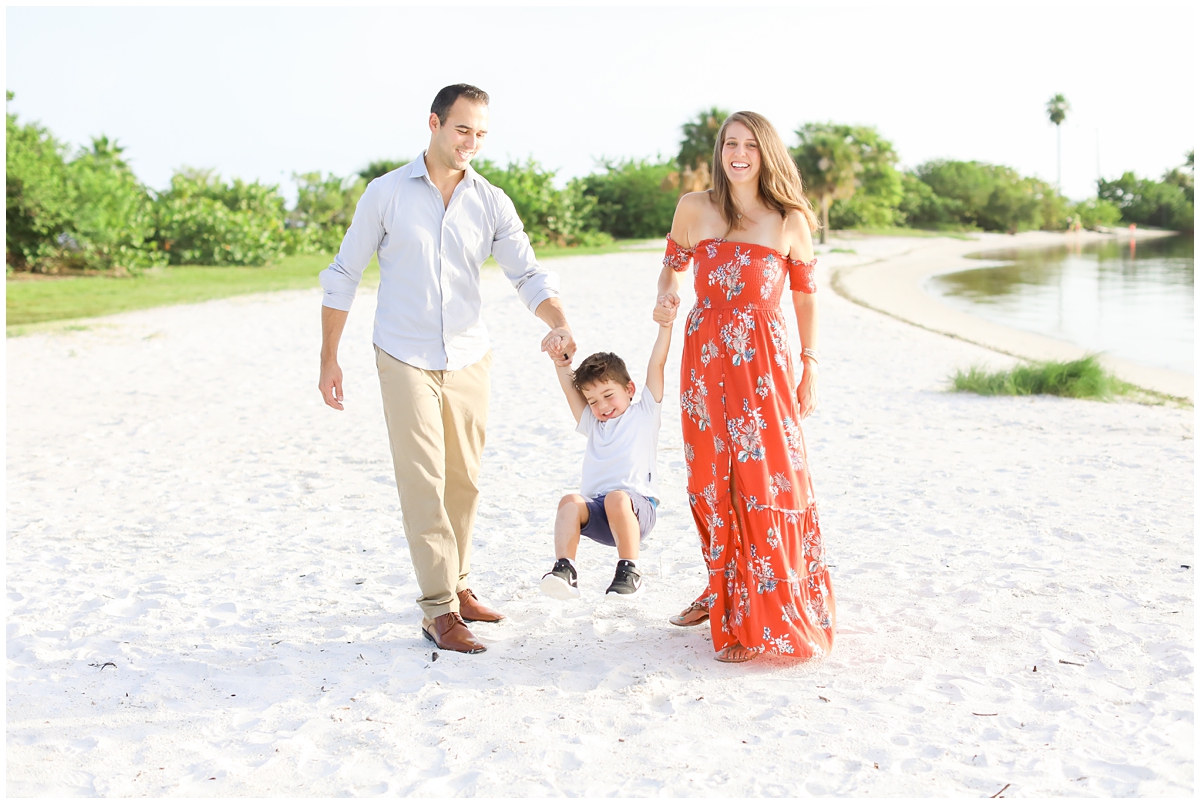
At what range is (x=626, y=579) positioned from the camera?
3746mm

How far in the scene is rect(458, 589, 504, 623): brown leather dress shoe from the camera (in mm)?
4207

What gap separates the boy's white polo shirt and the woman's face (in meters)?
0.91

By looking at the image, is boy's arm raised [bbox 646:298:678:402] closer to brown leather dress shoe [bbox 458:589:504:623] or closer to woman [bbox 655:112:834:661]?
woman [bbox 655:112:834:661]

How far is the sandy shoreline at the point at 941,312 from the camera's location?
13.5 metres

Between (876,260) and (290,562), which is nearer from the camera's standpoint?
(290,562)

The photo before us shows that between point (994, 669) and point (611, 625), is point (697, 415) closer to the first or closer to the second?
point (611, 625)

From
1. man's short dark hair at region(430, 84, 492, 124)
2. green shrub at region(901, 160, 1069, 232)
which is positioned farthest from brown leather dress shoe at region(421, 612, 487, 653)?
green shrub at region(901, 160, 1069, 232)

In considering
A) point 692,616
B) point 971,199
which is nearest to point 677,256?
point 692,616

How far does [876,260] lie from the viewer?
34.1 metres

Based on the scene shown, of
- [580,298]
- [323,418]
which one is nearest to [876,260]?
[580,298]

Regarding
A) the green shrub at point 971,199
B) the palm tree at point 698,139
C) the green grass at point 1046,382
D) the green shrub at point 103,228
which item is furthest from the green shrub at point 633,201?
the green grass at point 1046,382

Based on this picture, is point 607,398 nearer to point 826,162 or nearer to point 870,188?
point 826,162

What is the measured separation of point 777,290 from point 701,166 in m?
36.6

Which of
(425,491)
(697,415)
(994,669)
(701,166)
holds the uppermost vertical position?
(701,166)
